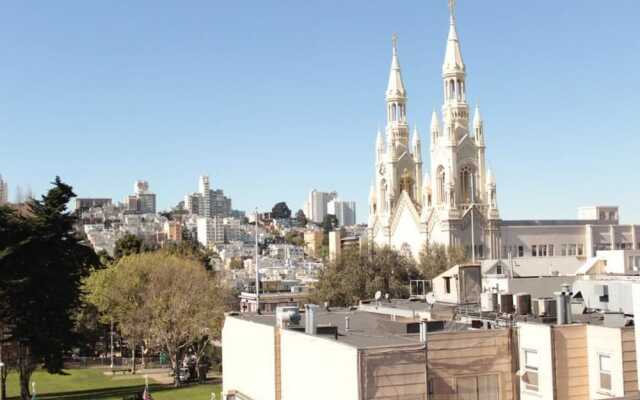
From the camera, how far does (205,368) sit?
54281mm

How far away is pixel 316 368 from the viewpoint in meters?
18.3

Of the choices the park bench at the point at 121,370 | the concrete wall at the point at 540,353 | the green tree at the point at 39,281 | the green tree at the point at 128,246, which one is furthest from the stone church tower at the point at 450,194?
the concrete wall at the point at 540,353

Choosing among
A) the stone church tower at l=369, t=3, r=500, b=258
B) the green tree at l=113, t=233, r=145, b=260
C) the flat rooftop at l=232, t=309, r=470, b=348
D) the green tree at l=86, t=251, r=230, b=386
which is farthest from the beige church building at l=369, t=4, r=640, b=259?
the flat rooftop at l=232, t=309, r=470, b=348

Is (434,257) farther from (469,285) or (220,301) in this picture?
(469,285)

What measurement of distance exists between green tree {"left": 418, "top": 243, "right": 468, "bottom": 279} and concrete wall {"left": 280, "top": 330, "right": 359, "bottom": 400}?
178 ft

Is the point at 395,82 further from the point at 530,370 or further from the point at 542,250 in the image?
the point at 530,370

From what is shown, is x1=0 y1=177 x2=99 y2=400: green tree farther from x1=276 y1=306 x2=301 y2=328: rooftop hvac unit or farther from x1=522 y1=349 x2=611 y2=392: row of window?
x1=522 y1=349 x2=611 y2=392: row of window

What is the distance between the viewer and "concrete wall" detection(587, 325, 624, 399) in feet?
55.0

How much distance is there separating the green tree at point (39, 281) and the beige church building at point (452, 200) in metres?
51.6

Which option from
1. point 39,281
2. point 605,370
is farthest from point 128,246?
point 605,370

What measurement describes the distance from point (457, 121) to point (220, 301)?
45.9m

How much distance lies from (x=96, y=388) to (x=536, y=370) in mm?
39992

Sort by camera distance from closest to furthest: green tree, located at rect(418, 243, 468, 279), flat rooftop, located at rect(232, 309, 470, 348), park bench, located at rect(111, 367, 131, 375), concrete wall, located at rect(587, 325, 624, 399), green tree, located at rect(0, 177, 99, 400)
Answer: concrete wall, located at rect(587, 325, 624, 399) < flat rooftop, located at rect(232, 309, 470, 348) < green tree, located at rect(0, 177, 99, 400) < park bench, located at rect(111, 367, 131, 375) < green tree, located at rect(418, 243, 468, 279)

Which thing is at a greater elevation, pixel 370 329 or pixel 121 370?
pixel 370 329
